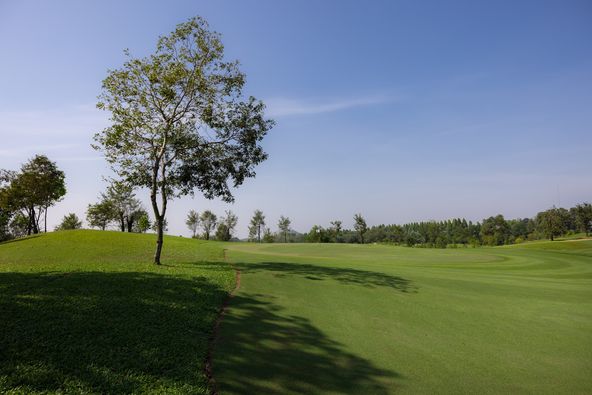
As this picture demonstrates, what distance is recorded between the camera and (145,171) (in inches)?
968

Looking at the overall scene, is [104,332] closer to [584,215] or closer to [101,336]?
[101,336]

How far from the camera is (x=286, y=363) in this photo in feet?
27.1

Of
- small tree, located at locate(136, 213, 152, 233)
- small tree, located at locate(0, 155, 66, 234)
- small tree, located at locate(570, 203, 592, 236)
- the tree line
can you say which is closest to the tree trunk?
the tree line

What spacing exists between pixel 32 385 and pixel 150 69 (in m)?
21.6

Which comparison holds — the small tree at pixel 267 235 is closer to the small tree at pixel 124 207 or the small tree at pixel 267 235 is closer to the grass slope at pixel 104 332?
the small tree at pixel 124 207

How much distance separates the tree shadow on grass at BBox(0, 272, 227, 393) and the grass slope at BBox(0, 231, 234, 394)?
0.06 ft

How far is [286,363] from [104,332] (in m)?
5.00

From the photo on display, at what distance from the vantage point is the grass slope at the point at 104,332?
21.5ft

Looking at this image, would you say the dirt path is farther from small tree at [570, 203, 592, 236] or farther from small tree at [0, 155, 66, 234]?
small tree at [570, 203, 592, 236]

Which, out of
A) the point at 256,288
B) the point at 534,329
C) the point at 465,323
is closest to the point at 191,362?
the point at 256,288

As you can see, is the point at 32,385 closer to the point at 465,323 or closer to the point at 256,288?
the point at 256,288

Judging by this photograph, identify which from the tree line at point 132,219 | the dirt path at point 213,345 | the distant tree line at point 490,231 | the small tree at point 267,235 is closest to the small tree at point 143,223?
the tree line at point 132,219

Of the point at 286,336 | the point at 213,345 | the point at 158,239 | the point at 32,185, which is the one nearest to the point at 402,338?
the point at 286,336

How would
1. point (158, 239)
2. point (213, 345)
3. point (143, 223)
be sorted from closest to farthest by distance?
point (213, 345) < point (158, 239) < point (143, 223)
